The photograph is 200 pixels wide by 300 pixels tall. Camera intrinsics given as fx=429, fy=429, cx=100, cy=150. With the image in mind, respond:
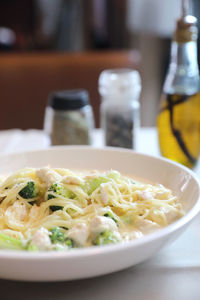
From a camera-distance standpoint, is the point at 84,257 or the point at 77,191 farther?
the point at 77,191

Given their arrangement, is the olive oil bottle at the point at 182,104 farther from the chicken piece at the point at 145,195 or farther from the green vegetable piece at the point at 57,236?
the green vegetable piece at the point at 57,236

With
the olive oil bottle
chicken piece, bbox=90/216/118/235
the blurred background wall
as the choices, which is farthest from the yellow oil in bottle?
the blurred background wall

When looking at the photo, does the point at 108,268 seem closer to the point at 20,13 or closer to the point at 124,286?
the point at 124,286

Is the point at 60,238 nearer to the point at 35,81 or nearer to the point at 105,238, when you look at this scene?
the point at 105,238

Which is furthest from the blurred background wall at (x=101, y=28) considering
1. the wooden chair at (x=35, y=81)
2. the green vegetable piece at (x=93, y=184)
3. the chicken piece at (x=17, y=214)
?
the chicken piece at (x=17, y=214)

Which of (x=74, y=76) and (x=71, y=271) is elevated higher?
(x=71, y=271)

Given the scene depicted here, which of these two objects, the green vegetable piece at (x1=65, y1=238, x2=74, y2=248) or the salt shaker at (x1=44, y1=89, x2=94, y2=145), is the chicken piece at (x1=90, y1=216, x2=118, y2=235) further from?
the salt shaker at (x1=44, y1=89, x2=94, y2=145)

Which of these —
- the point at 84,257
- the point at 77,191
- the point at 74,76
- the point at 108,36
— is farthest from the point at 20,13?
the point at 84,257
